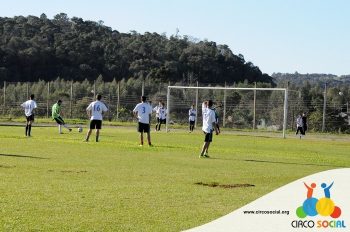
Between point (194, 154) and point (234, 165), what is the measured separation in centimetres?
423

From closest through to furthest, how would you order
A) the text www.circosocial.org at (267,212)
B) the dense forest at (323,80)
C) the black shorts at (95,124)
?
the text www.circosocial.org at (267,212) → the black shorts at (95,124) → the dense forest at (323,80)

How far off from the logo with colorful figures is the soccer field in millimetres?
2927

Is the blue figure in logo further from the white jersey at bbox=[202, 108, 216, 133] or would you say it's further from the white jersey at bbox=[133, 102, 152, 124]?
the white jersey at bbox=[133, 102, 152, 124]

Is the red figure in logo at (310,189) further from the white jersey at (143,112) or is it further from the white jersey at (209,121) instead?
the white jersey at (143,112)

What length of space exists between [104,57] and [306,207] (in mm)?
96494

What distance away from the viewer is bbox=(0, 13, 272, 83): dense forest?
95.6 meters

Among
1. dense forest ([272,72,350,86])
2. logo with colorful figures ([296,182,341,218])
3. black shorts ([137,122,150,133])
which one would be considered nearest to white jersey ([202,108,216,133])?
black shorts ([137,122,150,133])

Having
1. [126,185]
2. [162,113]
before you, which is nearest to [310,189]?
[126,185]

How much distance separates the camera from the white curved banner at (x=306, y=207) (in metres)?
7.63

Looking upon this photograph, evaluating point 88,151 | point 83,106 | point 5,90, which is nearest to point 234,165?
point 88,151

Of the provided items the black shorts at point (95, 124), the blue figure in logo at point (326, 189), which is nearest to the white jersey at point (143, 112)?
the black shorts at point (95, 124)

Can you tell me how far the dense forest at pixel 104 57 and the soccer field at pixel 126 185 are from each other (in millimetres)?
69360

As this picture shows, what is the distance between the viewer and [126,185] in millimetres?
14789

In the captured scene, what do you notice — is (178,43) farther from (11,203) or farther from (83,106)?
(11,203)
